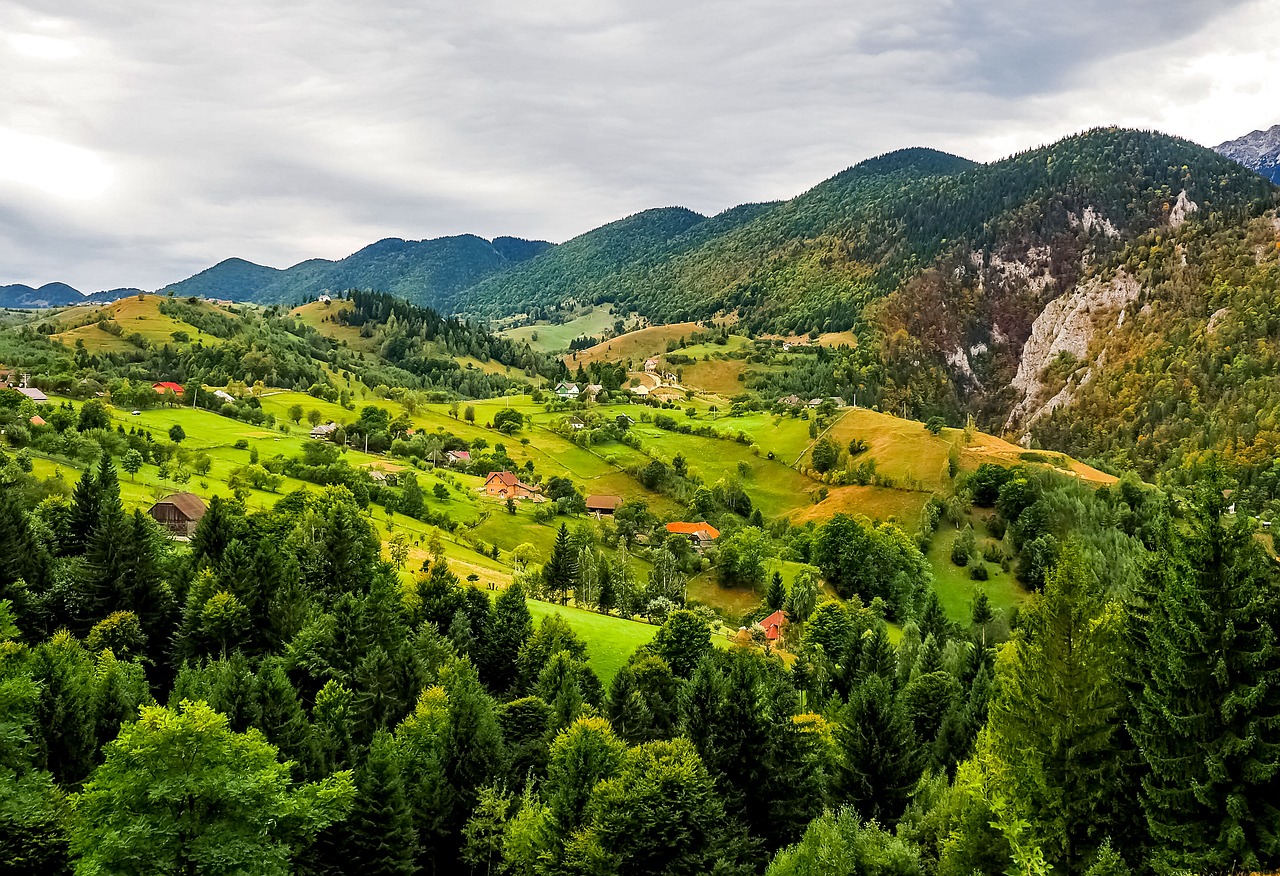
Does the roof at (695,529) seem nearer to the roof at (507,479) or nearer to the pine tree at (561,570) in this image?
the roof at (507,479)

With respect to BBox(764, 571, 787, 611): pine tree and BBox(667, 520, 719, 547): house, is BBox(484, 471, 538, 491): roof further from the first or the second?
BBox(764, 571, 787, 611): pine tree

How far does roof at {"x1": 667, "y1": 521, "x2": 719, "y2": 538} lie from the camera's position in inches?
4658

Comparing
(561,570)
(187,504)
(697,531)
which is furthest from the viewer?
(697,531)

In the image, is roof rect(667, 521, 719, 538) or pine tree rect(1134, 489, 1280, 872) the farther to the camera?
roof rect(667, 521, 719, 538)

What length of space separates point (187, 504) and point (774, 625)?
6268cm

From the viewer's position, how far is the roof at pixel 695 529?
118 m

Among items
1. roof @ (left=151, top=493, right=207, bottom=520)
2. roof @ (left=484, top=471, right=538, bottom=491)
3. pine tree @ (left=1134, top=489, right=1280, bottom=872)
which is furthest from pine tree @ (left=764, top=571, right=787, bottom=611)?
pine tree @ (left=1134, top=489, right=1280, bottom=872)

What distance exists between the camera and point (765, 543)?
365 feet

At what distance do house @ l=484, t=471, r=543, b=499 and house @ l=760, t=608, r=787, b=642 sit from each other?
53246 millimetres

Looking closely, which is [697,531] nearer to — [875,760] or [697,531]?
[697,531]

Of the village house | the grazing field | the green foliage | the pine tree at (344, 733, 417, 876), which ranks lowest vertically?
the grazing field

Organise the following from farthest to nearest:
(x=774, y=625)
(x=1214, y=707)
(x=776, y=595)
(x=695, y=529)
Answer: (x=695, y=529)
(x=776, y=595)
(x=774, y=625)
(x=1214, y=707)

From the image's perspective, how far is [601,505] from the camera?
435 feet

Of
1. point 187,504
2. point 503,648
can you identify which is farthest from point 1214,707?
point 187,504
